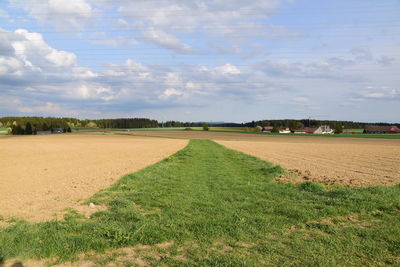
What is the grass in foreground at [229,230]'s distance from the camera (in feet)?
18.0

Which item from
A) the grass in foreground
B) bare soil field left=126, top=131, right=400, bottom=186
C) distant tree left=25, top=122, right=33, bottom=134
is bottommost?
bare soil field left=126, top=131, right=400, bottom=186

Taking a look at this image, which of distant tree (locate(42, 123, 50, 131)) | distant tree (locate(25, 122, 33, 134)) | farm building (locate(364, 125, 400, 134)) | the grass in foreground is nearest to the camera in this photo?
the grass in foreground

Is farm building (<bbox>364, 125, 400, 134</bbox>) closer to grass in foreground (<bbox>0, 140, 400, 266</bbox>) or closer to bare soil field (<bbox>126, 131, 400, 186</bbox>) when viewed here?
bare soil field (<bbox>126, 131, 400, 186</bbox>)

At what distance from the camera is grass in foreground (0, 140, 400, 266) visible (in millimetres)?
5477

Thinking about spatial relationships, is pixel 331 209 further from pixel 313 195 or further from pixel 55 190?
pixel 55 190

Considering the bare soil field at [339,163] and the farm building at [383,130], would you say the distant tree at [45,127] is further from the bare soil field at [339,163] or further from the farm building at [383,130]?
the farm building at [383,130]

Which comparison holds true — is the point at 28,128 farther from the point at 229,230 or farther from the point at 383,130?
the point at 383,130

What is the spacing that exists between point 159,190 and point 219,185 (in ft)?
8.92

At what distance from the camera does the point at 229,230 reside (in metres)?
6.79

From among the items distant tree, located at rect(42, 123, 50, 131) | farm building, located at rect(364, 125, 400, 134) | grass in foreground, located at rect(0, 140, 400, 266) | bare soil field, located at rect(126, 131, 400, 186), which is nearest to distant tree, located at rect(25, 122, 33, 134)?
distant tree, located at rect(42, 123, 50, 131)

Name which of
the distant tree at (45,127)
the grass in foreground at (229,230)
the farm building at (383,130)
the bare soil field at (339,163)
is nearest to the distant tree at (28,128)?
the distant tree at (45,127)

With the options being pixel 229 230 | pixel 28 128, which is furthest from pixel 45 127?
pixel 229 230

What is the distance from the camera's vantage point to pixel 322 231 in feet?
22.4

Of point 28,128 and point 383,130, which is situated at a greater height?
point 28,128
